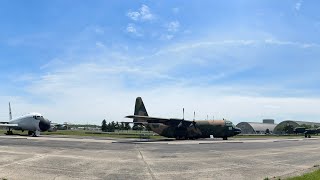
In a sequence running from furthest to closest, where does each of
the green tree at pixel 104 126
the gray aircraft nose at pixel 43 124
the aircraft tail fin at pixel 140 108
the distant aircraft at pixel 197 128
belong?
the green tree at pixel 104 126, the aircraft tail fin at pixel 140 108, the gray aircraft nose at pixel 43 124, the distant aircraft at pixel 197 128

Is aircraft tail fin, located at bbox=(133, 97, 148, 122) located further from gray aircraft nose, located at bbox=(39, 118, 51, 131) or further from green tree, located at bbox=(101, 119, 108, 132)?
green tree, located at bbox=(101, 119, 108, 132)

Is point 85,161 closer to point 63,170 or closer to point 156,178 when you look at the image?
point 63,170

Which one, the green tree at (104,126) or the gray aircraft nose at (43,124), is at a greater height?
the gray aircraft nose at (43,124)

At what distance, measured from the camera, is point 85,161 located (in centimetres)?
1817

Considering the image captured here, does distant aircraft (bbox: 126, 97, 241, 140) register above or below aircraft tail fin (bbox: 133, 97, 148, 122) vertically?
below

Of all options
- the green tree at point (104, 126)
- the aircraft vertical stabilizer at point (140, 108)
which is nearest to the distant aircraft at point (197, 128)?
the aircraft vertical stabilizer at point (140, 108)

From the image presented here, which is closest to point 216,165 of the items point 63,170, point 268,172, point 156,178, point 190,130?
point 268,172

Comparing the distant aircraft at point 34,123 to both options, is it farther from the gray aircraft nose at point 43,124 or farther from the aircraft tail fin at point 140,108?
the aircraft tail fin at point 140,108

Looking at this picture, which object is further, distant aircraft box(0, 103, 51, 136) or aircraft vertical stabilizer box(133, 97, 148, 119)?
aircraft vertical stabilizer box(133, 97, 148, 119)

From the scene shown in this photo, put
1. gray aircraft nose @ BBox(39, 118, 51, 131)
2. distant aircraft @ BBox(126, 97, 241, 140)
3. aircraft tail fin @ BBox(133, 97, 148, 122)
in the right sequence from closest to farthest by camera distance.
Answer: distant aircraft @ BBox(126, 97, 241, 140), gray aircraft nose @ BBox(39, 118, 51, 131), aircraft tail fin @ BBox(133, 97, 148, 122)

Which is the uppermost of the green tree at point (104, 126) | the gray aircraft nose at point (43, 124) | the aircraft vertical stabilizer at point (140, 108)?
the aircraft vertical stabilizer at point (140, 108)

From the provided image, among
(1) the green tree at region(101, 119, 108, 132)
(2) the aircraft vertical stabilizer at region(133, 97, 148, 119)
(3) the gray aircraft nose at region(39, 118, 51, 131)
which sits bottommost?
(1) the green tree at region(101, 119, 108, 132)

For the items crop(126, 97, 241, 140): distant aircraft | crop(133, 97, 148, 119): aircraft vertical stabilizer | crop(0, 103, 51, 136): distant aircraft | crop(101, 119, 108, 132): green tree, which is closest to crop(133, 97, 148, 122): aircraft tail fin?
crop(133, 97, 148, 119): aircraft vertical stabilizer

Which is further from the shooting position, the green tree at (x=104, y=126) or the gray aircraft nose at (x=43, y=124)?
the green tree at (x=104, y=126)
